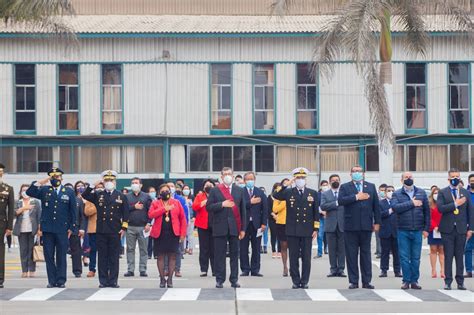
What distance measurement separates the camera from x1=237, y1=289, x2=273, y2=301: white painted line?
1893 centimetres

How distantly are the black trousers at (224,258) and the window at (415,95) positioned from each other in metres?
35.5

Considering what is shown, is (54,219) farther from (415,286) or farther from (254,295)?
(415,286)

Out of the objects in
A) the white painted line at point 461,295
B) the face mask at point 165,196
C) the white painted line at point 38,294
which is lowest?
the white painted line at point 461,295

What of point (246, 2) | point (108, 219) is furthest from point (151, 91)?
point (108, 219)

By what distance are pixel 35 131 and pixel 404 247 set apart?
3672 cm

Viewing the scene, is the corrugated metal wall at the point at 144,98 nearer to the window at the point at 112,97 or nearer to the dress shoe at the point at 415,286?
the window at the point at 112,97

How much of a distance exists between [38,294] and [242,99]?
122 ft

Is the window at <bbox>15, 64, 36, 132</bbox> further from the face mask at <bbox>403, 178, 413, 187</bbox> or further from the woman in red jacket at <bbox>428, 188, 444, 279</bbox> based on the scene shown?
the face mask at <bbox>403, 178, 413, 187</bbox>

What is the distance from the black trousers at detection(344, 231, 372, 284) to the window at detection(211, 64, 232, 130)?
3475 centimetres

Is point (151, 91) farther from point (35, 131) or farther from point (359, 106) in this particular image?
point (359, 106)

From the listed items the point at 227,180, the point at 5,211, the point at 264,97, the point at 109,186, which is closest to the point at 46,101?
the point at 264,97

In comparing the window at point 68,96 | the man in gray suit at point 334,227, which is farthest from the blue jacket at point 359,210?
the window at point 68,96

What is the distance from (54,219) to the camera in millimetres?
21734

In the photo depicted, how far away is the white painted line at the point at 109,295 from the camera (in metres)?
19.0
